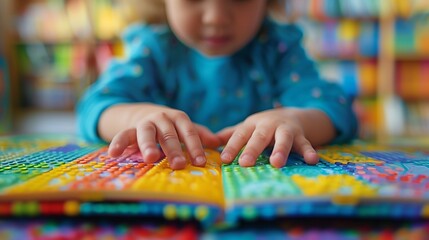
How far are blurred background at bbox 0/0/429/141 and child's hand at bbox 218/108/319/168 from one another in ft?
6.38

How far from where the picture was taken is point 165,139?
46 centimetres

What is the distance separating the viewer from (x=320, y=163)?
452mm

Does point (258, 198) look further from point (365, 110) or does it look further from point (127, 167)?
point (365, 110)

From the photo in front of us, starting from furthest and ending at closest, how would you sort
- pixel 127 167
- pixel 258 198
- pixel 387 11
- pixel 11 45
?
1. pixel 11 45
2. pixel 387 11
3. pixel 127 167
4. pixel 258 198

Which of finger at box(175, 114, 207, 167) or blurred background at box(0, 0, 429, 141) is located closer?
finger at box(175, 114, 207, 167)

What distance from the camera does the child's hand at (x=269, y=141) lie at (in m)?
0.44

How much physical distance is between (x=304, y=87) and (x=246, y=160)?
1.31ft

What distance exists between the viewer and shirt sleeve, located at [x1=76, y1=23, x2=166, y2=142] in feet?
2.36

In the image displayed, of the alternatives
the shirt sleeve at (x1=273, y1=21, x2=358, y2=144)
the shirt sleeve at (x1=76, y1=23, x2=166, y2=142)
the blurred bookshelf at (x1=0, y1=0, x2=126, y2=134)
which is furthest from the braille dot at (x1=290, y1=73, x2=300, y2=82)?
the blurred bookshelf at (x1=0, y1=0, x2=126, y2=134)

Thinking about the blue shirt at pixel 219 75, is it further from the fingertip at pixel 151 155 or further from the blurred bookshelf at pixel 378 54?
the blurred bookshelf at pixel 378 54

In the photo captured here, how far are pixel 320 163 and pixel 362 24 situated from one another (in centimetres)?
224

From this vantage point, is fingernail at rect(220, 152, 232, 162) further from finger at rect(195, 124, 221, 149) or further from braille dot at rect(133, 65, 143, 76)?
braille dot at rect(133, 65, 143, 76)

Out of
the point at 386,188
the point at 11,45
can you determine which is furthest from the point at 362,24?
the point at 386,188

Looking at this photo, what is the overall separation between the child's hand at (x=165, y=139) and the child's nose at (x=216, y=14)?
0.25 metres
